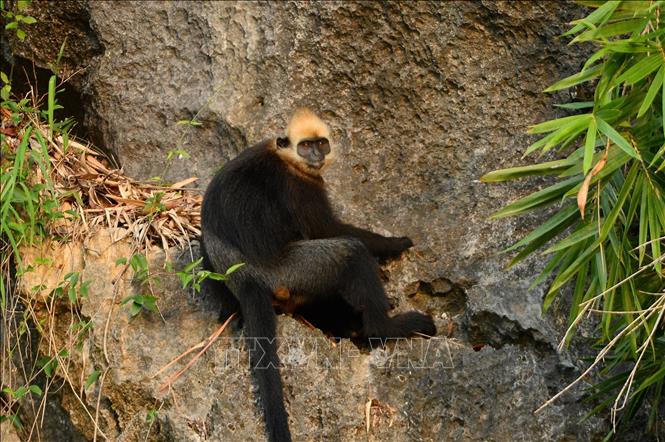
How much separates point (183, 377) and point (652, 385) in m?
2.20

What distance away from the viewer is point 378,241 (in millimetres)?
5129

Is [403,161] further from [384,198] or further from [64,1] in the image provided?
[64,1]

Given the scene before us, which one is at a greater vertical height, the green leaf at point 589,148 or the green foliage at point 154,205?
the green leaf at point 589,148

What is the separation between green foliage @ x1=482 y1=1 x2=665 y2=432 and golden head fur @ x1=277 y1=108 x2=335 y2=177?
1.28 meters

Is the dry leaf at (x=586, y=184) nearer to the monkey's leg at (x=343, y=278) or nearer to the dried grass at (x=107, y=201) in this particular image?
Result: the monkey's leg at (x=343, y=278)

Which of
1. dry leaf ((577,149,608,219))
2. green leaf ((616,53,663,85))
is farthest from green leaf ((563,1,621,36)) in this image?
dry leaf ((577,149,608,219))

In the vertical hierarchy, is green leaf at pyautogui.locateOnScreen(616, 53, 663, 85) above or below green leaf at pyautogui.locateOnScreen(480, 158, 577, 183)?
above

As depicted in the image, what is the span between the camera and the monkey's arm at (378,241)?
16.5ft

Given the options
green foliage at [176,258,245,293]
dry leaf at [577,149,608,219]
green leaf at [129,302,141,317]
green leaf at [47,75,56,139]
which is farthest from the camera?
green leaf at [47,75,56,139]

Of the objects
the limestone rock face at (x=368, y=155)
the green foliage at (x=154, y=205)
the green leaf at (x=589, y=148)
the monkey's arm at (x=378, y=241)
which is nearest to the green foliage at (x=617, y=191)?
the green leaf at (x=589, y=148)

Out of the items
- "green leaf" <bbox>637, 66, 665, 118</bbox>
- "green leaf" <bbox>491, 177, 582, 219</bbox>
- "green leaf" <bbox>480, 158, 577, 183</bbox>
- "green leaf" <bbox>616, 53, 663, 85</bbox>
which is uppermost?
"green leaf" <bbox>616, 53, 663, 85</bbox>

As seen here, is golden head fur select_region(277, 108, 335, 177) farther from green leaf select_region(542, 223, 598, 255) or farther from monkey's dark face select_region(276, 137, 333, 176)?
green leaf select_region(542, 223, 598, 255)

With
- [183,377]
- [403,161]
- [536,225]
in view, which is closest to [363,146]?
[403,161]

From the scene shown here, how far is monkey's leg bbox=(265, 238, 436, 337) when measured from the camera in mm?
4660
